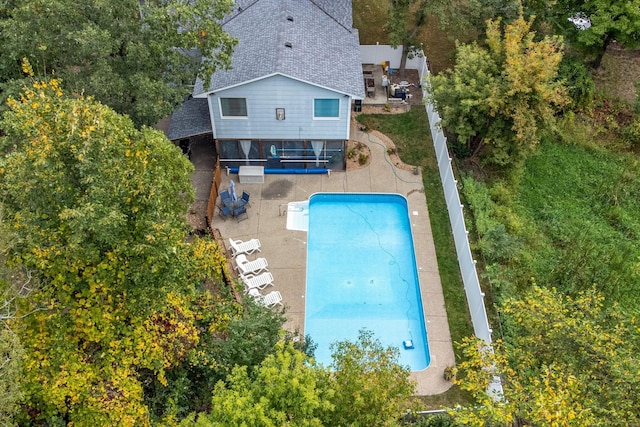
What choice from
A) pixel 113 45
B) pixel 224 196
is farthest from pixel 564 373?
pixel 113 45

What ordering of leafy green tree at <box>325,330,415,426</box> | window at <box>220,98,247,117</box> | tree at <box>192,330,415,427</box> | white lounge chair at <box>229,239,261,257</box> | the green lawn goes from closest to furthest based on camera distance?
tree at <box>192,330,415,427</box> < leafy green tree at <box>325,330,415,426</box> < the green lawn < white lounge chair at <box>229,239,261,257</box> < window at <box>220,98,247,117</box>

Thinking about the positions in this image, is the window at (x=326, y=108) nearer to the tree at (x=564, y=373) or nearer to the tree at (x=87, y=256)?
the tree at (x=87, y=256)

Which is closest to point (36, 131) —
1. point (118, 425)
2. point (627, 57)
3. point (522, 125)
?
point (118, 425)

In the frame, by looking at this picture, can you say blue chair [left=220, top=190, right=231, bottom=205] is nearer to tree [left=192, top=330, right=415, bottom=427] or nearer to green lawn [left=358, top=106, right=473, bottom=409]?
green lawn [left=358, top=106, right=473, bottom=409]

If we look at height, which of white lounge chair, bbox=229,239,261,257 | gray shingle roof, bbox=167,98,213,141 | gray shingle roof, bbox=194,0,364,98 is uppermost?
gray shingle roof, bbox=194,0,364,98

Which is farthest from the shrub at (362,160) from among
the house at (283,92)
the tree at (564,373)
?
the tree at (564,373)

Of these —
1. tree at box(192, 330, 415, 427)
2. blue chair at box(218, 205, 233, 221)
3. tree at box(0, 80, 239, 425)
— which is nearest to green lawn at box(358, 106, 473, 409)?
tree at box(192, 330, 415, 427)
